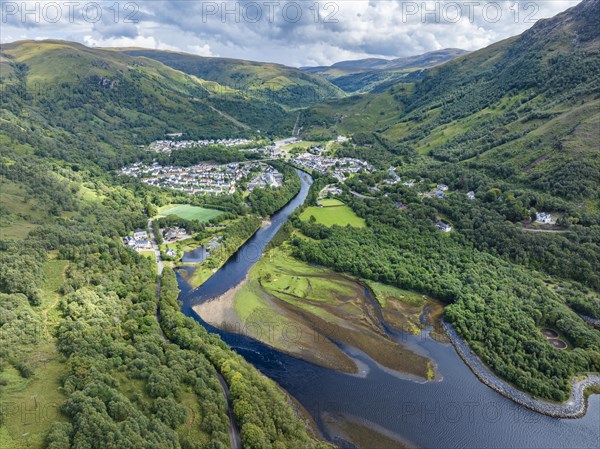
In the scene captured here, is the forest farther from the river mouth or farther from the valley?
the river mouth

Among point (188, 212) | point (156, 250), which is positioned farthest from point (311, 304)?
point (188, 212)

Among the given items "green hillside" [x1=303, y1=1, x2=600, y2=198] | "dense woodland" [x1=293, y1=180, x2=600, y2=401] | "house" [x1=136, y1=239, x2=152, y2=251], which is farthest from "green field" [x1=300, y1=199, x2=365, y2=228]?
"green hillside" [x1=303, y1=1, x2=600, y2=198]

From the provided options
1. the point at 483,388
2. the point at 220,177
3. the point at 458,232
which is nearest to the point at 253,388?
the point at 483,388

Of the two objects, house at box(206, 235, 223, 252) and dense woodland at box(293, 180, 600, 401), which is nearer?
dense woodland at box(293, 180, 600, 401)

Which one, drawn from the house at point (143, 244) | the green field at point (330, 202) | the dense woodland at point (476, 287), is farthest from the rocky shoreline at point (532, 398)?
the house at point (143, 244)

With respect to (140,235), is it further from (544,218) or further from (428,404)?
(544,218)

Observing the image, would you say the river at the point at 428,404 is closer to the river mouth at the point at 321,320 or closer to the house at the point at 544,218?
the river mouth at the point at 321,320
